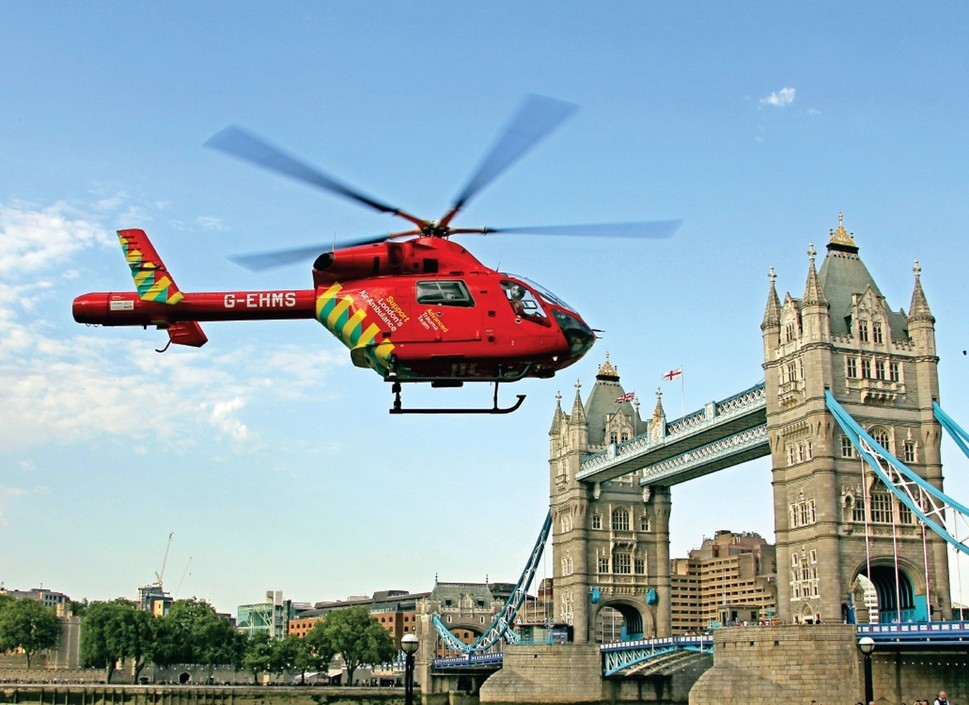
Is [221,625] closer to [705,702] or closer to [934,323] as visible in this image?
[705,702]

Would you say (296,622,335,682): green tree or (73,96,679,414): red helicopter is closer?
(73,96,679,414): red helicopter

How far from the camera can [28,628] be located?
5000 inches

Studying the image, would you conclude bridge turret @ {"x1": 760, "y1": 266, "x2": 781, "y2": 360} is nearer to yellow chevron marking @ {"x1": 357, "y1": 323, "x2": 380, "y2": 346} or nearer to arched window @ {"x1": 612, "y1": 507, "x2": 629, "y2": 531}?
arched window @ {"x1": 612, "y1": 507, "x2": 629, "y2": 531}

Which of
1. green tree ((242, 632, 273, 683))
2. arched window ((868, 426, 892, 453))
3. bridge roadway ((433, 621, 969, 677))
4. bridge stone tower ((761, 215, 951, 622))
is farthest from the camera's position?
green tree ((242, 632, 273, 683))

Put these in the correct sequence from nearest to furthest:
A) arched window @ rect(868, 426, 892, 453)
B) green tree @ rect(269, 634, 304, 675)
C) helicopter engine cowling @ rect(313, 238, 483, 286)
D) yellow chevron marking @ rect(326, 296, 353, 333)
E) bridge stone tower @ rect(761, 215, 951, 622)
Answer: yellow chevron marking @ rect(326, 296, 353, 333), helicopter engine cowling @ rect(313, 238, 483, 286), bridge stone tower @ rect(761, 215, 951, 622), arched window @ rect(868, 426, 892, 453), green tree @ rect(269, 634, 304, 675)

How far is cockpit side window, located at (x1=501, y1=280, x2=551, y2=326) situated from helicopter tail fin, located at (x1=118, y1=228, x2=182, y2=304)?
836cm

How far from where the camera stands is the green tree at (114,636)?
4833 inches

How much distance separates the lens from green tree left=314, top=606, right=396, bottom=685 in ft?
454

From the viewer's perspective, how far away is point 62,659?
132000 millimetres

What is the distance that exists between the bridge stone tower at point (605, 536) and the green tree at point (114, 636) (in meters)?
46.4

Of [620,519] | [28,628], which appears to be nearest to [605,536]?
[620,519]

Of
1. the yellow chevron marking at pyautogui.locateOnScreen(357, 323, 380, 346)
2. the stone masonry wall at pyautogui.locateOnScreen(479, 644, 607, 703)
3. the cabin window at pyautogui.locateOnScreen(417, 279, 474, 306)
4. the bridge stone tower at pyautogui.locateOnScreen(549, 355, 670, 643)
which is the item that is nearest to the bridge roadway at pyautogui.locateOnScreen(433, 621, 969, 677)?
the stone masonry wall at pyautogui.locateOnScreen(479, 644, 607, 703)

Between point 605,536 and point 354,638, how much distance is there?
4750 cm

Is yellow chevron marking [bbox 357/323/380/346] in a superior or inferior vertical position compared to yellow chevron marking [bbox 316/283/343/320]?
inferior
